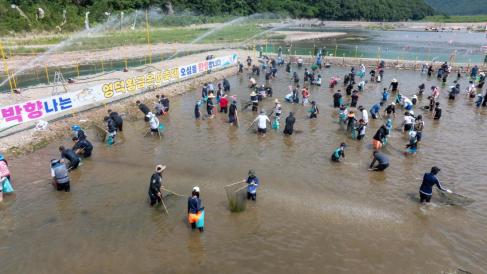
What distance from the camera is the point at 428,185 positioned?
1345 centimetres

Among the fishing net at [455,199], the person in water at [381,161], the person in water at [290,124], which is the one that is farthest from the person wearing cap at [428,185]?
the person in water at [290,124]

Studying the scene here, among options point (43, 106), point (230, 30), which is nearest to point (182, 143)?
point (43, 106)

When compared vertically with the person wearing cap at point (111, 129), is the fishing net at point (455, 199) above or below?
below

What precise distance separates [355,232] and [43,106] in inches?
765

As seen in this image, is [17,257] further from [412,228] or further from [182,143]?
[412,228]

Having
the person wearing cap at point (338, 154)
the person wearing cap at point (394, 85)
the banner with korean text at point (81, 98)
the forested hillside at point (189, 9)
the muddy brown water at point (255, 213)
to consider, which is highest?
the forested hillside at point (189, 9)

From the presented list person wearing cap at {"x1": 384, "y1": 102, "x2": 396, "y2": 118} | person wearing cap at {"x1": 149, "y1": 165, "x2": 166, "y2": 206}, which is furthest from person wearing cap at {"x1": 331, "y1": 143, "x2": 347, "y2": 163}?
person wearing cap at {"x1": 384, "y1": 102, "x2": 396, "y2": 118}

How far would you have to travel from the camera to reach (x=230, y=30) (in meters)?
98.9

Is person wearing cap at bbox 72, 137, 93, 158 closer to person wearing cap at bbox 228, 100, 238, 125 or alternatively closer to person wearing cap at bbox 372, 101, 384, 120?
person wearing cap at bbox 228, 100, 238, 125

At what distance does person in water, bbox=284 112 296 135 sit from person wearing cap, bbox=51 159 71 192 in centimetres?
A: 1188

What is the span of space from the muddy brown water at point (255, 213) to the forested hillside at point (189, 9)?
43128 mm

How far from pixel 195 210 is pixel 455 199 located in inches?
392

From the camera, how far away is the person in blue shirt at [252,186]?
13.7 metres

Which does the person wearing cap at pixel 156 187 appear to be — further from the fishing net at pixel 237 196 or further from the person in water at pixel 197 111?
the person in water at pixel 197 111
